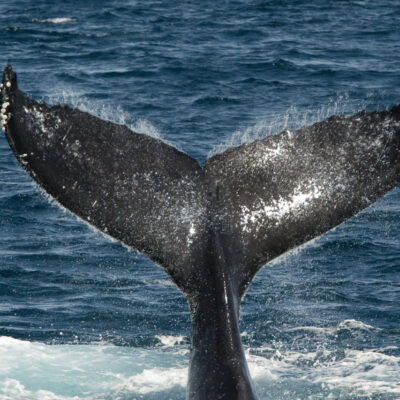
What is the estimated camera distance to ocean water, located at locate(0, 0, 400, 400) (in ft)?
34.3

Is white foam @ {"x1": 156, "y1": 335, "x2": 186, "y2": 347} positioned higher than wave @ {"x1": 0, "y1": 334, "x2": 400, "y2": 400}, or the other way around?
white foam @ {"x1": 156, "y1": 335, "x2": 186, "y2": 347}

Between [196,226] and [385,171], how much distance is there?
157 cm

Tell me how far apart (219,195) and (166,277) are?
7334mm

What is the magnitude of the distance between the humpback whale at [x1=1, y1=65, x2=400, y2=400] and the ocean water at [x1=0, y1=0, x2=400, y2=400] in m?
0.31

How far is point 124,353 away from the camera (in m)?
11.4

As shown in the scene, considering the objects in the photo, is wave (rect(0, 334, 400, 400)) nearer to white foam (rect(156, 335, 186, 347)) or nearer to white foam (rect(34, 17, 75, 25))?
white foam (rect(156, 335, 186, 347))

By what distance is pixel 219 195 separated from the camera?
7270 millimetres

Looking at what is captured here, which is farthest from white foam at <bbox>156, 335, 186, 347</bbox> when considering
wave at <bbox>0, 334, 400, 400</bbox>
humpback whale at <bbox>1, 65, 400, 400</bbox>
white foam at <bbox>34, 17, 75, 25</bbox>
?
white foam at <bbox>34, 17, 75, 25</bbox>

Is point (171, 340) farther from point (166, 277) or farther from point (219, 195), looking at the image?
point (219, 195)

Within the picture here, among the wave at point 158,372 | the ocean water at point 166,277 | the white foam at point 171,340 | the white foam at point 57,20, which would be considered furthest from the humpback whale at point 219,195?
the white foam at point 57,20

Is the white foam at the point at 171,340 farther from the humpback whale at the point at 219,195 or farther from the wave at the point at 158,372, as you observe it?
the humpback whale at the point at 219,195

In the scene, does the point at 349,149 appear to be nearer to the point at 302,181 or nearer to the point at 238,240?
the point at 302,181

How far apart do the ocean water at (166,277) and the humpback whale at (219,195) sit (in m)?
0.31

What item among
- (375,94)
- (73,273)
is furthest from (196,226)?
(375,94)
